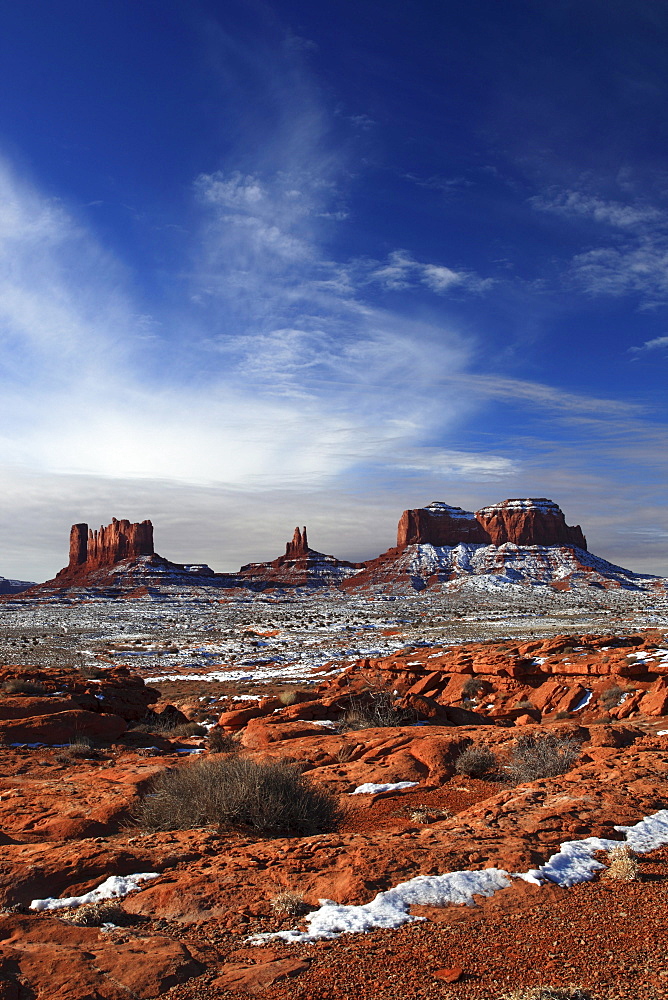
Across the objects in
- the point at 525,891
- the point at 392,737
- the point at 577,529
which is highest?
the point at 577,529

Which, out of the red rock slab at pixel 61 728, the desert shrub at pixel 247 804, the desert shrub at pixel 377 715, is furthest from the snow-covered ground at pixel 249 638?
the desert shrub at pixel 247 804

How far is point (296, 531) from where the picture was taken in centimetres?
19462

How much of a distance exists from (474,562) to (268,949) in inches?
5868

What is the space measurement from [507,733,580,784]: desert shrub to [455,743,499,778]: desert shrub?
33 centimetres

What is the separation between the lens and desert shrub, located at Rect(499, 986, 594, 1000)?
3.35 meters

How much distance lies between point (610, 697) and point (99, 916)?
15.3 metres

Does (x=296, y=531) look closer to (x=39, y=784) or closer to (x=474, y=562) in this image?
(x=474, y=562)

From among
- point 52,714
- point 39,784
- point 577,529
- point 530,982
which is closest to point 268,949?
point 530,982

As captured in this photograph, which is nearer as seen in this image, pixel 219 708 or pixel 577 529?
pixel 219 708

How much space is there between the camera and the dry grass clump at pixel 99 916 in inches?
181

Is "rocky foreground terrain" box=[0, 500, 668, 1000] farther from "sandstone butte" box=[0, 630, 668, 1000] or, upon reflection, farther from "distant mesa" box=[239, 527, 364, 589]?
"distant mesa" box=[239, 527, 364, 589]

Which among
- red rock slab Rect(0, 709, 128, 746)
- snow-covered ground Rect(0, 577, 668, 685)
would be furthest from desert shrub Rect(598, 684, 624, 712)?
red rock slab Rect(0, 709, 128, 746)

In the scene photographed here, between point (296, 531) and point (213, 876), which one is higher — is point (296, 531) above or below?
above

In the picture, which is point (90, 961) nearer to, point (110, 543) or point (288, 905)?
point (288, 905)
